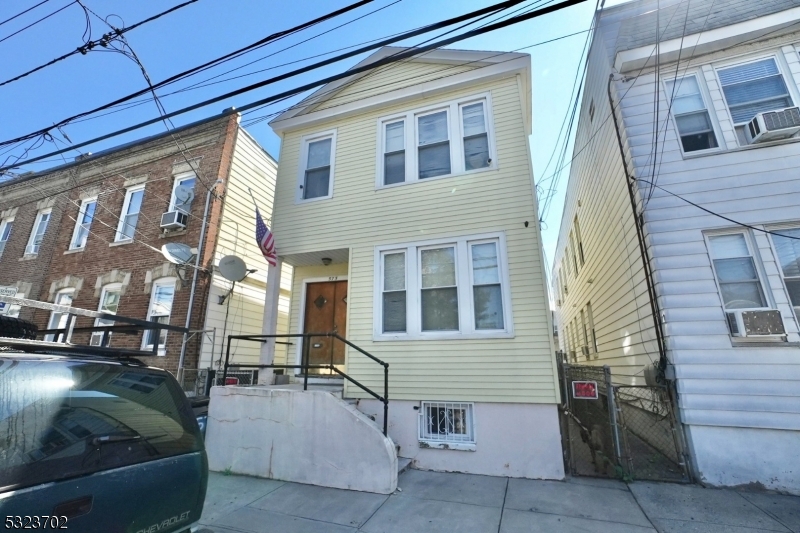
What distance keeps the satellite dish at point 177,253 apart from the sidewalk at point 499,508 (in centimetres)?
509

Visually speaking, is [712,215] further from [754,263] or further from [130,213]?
[130,213]

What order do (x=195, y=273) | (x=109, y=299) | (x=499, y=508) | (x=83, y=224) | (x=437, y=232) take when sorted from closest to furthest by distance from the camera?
1. (x=499, y=508)
2. (x=437, y=232)
3. (x=195, y=273)
4. (x=109, y=299)
5. (x=83, y=224)

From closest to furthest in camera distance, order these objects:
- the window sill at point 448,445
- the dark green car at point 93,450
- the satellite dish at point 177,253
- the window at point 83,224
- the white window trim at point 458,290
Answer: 1. the dark green car at point 93,450
2. the window sill at point 448,445
3. the white window trim at point 458,290
4. the satellite dish at point 177,253
5. the window at point 83,224

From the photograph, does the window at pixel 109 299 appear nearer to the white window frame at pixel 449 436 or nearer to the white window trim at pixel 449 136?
the white window trim at pixel 449 136

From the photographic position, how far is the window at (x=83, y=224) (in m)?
10.7

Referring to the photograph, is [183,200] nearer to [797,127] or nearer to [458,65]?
[458,65]

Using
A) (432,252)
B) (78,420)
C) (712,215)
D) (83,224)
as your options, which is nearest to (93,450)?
(78,420)

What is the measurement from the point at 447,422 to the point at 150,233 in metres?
8.95

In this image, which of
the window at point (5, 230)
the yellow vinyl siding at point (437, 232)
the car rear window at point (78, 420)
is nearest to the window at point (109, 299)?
the yellow vinyl siding at point (437, 232)

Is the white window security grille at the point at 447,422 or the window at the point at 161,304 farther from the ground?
the window at the point at 161,304

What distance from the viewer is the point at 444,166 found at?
7.19 metres

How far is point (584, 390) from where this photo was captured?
218 inches

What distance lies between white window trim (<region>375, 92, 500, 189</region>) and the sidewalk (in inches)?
202

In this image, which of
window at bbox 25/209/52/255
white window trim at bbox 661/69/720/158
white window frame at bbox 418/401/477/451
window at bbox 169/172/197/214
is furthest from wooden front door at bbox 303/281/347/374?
window at bbox 25/209/52/255
